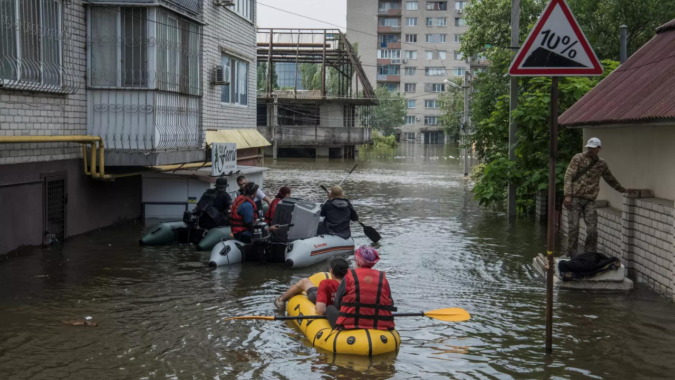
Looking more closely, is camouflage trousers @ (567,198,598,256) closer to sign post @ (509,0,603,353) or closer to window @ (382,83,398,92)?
sign post @ (509,0,603,353)

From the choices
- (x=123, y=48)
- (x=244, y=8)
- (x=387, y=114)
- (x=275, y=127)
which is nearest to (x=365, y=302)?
(x=123, y=48)

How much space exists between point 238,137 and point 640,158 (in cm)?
1432

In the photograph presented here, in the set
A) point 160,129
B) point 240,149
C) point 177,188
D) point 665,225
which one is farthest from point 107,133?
point 665,225

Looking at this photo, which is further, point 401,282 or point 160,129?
point 160,129

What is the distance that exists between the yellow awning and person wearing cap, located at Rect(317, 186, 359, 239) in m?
6.88

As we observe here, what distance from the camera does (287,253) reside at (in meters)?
14.1

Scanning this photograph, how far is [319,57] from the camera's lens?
202ft

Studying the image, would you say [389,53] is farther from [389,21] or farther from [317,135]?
[317,135]

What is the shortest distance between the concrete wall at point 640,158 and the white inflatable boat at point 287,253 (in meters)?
5.36

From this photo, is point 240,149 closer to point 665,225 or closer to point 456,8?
point 665,225

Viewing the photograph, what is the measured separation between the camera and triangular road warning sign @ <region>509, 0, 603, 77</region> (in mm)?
7805

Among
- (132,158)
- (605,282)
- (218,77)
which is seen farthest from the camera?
(218,77)

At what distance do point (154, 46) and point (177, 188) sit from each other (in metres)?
3.85

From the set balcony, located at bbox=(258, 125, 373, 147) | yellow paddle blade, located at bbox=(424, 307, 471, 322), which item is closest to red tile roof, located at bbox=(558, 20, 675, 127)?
yellow paddle blade, located at bbox=(424, 307, 471, 322)
